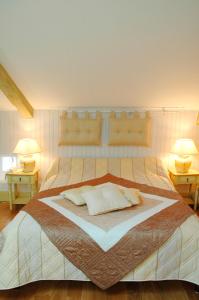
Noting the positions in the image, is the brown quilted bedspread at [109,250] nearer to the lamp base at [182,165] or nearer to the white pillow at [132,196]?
the white pillow at [132,196]

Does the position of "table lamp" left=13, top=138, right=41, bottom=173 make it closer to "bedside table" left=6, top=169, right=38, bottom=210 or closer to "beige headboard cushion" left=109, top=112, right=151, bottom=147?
"bedside table" left=6, top=169, right=38, bottom=210

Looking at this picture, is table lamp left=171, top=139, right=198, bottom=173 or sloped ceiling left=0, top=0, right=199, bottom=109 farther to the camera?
table lamp left=171, top=139, right=198, bottom=173

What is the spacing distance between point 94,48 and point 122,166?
5.26 ft

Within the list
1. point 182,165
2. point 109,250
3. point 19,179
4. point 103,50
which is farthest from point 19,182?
point 182,165

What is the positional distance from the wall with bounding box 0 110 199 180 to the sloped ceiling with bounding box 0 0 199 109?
10.0 inches

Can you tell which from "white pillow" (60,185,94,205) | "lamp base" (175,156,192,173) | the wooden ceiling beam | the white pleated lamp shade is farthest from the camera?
"lamp base" (175,156,192,173)

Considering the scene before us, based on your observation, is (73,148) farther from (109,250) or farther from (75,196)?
(109,250)

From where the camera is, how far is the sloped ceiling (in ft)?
6.29

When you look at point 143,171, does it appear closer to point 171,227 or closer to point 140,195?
point 140,195

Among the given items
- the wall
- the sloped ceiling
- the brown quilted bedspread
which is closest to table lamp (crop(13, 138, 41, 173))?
the wall

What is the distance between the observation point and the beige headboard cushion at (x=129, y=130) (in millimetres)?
3389

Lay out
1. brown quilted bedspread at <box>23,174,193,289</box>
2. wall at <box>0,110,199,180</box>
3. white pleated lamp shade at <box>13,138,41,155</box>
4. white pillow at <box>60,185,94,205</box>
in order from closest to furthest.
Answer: brown quilted bedspread at <box>23,174,193,289</box>, white pillow at <box>60,185,94,205</box>, white pleated lamp shade at <box>13,138,41,155</box>, wall at <box>0,110,199,180</box>

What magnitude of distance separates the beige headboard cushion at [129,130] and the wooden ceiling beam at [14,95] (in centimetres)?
117

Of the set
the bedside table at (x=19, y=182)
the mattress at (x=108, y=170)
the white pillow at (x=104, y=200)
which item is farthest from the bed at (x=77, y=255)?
the bedside table at (x=19, y=182)
